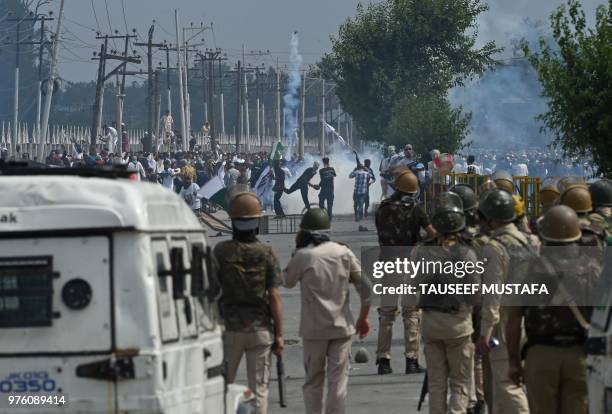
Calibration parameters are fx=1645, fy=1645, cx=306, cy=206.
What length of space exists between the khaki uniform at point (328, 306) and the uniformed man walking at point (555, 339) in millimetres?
1957

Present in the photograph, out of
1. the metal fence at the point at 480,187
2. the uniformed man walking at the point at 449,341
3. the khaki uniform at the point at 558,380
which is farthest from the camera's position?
the metal fence at the point at 480,187

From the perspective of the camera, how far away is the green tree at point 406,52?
5903 centimetres

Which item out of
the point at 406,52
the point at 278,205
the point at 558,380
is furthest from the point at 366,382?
the point at 406,52

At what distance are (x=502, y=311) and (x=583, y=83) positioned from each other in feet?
34.7

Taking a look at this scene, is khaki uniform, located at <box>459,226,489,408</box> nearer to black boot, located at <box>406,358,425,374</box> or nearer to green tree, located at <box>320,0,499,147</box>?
black boot, located at <box>406,358,425,374</box>

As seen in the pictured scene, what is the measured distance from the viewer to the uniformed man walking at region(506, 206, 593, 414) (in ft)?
31.1

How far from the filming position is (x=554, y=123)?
22844mm

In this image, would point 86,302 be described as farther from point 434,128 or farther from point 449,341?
point 434,128

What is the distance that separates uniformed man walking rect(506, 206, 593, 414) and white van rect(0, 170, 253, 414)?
212 cm

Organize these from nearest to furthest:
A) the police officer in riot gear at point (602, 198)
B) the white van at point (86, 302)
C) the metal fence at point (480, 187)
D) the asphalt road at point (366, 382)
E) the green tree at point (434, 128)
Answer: the white van at point (86, 302) < the asphalt road at point (366, 382) < the police officer in riot gear at point (602, 198) < the metal fence at point (480, 187) < the green tree at point (434, 128)

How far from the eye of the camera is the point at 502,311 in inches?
455

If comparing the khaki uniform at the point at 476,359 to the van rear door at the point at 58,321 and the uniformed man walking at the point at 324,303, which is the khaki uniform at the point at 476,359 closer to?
the uniformed man walking at the point at 324,303

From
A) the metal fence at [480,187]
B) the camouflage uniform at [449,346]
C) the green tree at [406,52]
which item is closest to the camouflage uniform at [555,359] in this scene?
the camouflage uniform at [449,346]

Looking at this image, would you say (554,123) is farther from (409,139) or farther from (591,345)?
(409,139)
